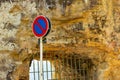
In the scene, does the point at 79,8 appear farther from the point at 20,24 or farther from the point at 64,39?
the point at 20,24

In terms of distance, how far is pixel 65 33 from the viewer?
27.1 feet

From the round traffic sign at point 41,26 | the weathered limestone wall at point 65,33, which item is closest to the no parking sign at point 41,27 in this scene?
the round traffic sign at point 41,26

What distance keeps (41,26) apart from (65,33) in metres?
2.00

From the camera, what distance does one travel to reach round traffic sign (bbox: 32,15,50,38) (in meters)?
6.20

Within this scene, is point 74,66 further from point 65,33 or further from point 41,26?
point 41,26

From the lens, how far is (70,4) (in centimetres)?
830

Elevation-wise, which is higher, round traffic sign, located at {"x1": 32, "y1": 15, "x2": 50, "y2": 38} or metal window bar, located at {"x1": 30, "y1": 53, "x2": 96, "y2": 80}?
round traffic sign, located at {"x1": 32, "y1": 15, "x2": 50, "y2": 38}

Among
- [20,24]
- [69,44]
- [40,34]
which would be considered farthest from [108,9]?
[40,34]

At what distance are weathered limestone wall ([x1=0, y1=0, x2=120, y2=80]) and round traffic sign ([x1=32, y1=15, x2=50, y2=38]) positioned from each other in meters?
1.68

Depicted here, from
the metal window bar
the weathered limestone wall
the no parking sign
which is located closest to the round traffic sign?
the no parking sign

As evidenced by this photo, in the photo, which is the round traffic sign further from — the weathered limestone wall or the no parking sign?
the weathered limestone wall

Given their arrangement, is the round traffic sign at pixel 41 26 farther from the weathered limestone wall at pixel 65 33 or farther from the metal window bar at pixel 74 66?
the metal window bar at pixel 74 66

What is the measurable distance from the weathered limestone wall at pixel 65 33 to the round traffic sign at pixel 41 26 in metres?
1.68

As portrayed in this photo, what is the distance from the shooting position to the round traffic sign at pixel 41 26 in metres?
6.20
